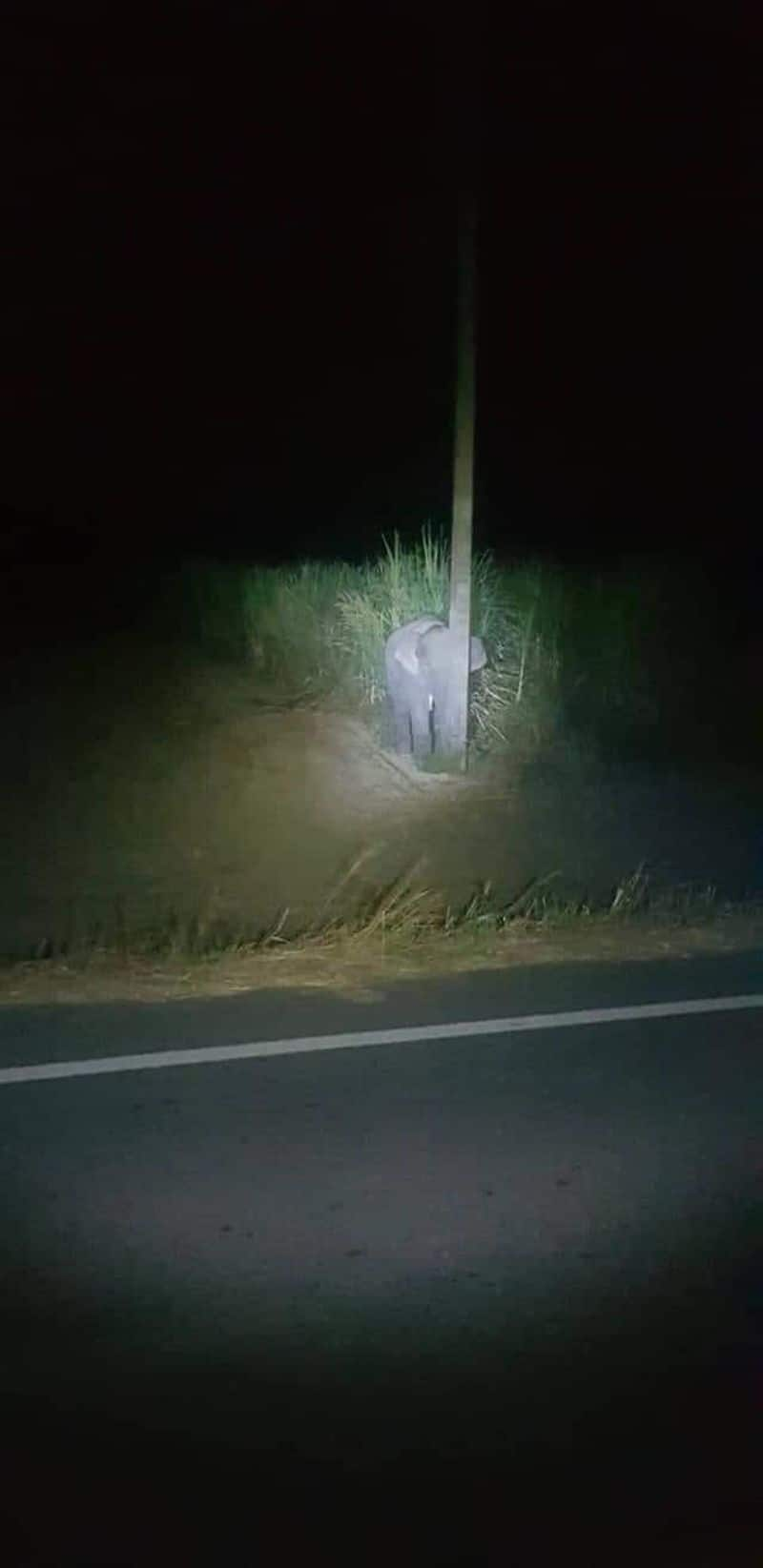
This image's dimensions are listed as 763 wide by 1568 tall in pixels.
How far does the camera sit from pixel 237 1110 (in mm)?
7746

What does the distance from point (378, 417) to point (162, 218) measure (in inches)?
146

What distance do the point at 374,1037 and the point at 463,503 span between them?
19.7ft

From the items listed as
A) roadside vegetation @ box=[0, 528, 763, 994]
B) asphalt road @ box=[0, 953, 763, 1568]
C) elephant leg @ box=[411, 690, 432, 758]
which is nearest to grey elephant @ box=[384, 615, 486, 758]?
elephant leg @ box=[411, 690, 432, 758]

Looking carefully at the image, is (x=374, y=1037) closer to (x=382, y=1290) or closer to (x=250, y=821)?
(x=382, y=1290)

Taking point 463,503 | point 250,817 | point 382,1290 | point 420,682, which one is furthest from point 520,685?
point 382,1290

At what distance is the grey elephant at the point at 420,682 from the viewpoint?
14.1 m

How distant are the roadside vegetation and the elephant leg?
0.23 metres

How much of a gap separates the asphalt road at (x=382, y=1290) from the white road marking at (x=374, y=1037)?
46 millimetres

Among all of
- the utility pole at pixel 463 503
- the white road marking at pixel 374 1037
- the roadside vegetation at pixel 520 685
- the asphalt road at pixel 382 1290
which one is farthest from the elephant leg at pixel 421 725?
the asphalt road at pixel 382 1290

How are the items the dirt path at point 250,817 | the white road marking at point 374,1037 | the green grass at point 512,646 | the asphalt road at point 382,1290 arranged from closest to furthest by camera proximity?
the asphalt road at point 382,1290 < the white road marking at point 374,1037 < the dirt path at point 250,817 < the green grass at point 512,646

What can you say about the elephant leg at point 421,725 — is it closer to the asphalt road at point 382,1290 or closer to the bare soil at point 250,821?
the bare soil at point 250,821

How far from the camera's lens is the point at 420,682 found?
14.1 m

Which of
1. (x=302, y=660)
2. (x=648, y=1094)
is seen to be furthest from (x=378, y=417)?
(x=648, y=1094)

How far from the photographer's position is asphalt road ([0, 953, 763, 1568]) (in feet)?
16.3
